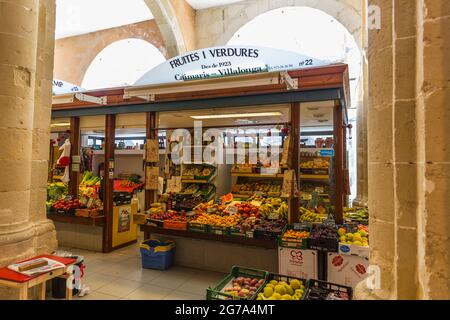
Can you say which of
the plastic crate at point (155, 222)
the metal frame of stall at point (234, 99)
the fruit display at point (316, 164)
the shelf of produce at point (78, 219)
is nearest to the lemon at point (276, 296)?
the metal frame of stall at point (234, 99)

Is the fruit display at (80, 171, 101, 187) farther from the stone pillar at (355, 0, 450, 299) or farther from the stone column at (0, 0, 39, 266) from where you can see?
the stone pillar at (355, 0, 450, 299)

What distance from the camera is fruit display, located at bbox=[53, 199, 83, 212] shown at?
614 centimetres

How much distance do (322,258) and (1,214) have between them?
3746 mm

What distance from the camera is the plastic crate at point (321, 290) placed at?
252cm

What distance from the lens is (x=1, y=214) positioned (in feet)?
8.77

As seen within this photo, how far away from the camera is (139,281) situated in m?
4.38

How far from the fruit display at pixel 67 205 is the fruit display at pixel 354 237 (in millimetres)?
5201

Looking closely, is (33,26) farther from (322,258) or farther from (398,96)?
(322,258)

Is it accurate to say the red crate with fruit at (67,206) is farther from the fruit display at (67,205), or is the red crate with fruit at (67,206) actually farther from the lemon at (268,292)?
the lemon at (268,292)

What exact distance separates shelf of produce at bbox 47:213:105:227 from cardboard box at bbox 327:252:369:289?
4.45 metres

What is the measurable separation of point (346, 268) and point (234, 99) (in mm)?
3145

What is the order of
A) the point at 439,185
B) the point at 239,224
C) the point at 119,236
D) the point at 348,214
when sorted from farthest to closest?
1. the point at 119,236
2. the point at 348,214
3. the point at 239,224
4. the point at 439,185

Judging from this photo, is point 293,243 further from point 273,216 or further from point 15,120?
point 15,120
